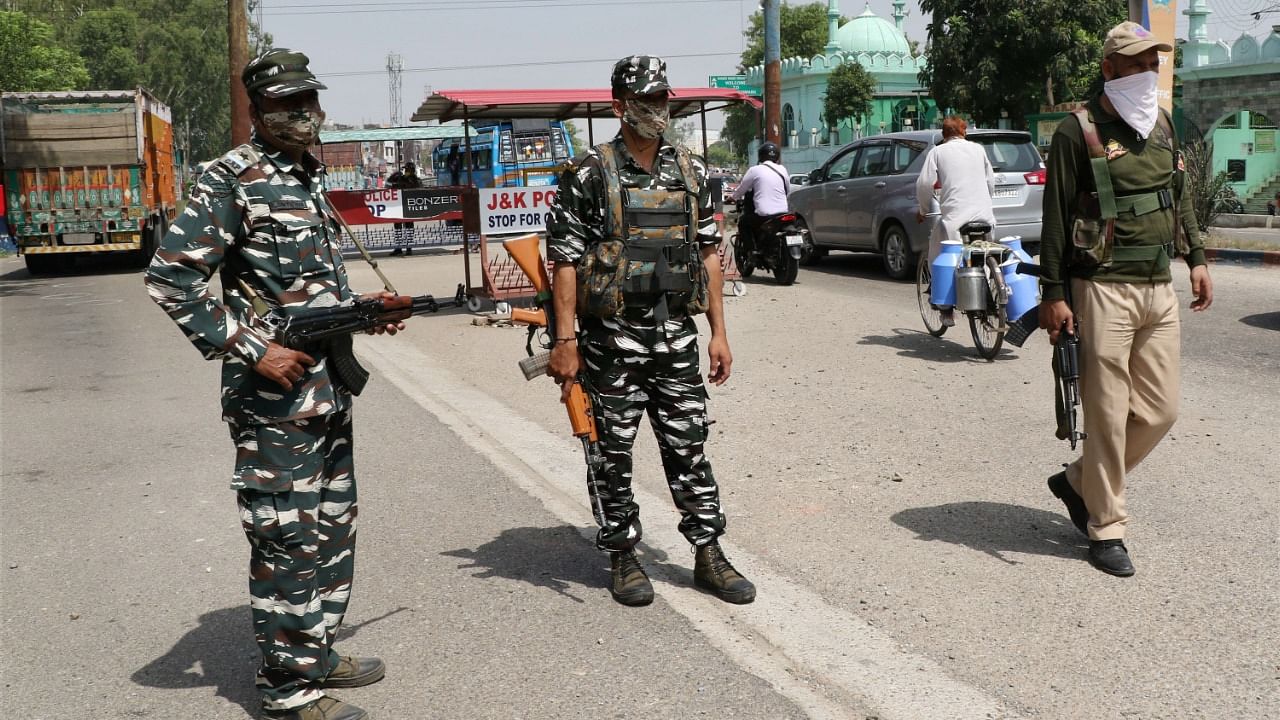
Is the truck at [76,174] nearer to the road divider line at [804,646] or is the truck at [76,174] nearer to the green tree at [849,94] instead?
the road divider line at [804,646]

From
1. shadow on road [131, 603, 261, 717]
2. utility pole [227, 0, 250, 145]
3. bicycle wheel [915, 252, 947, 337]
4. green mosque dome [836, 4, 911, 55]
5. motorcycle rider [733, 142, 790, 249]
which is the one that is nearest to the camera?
shadow on road [131, 603, 261, 717]

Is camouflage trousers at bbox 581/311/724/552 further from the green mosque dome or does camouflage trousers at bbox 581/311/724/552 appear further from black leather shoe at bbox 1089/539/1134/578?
the green mosque dome

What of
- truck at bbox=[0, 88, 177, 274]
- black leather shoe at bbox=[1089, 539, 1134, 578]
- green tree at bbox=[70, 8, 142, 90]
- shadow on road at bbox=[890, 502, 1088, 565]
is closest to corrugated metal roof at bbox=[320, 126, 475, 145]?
truck at bbox=[0, 88, 177, 274]

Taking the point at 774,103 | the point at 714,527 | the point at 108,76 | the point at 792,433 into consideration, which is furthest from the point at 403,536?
the point at 108,76

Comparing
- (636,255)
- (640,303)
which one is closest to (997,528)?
(640,303)

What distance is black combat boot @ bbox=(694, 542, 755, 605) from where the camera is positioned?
4389mm

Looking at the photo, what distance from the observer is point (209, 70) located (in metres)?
76.7

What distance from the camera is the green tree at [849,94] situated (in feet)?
180

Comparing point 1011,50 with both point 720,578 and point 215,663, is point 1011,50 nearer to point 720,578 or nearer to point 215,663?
point 720,578

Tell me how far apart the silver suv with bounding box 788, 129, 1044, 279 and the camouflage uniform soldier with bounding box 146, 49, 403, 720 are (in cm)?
1114

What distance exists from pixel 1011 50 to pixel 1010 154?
21.1 m

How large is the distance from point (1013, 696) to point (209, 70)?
80.4 meters

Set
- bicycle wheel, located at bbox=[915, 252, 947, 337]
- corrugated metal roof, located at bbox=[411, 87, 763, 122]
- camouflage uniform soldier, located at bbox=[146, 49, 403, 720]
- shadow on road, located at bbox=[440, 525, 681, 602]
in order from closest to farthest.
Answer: camouflage uniform soldier, located at bbox=[146, 49, 403, 720]
shadow on road, located at bbox=[440, 525, 681, 602]
bicycle wheel, located at bbox=[915, 252, 947, 337]
corrugated metal roof, located at bbox=[411, 87, 763, 122]

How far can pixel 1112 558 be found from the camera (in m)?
4.57
